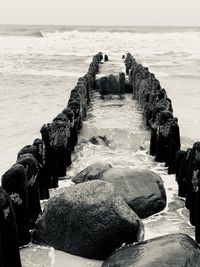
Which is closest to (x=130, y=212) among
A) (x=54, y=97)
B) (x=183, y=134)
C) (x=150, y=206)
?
(x=150, y=206)

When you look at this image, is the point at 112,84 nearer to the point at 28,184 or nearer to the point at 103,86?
the point at 103,86

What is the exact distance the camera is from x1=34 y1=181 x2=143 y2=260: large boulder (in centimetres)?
428

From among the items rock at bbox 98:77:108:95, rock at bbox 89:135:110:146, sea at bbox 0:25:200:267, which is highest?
rock at bbox 98:77:108:95

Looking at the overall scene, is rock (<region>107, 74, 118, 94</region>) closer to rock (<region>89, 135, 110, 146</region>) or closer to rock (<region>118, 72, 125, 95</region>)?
rock (<region>118, 72, 125, 95</region>)

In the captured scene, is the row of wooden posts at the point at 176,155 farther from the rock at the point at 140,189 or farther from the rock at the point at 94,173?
the rock at the point at 94,173

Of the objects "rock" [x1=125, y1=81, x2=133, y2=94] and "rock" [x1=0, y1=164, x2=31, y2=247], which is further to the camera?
"rock" [x1=125, y1=81, x2=133, y2=94]

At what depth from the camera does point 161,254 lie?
3.63m

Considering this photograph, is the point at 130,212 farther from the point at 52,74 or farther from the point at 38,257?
the point at 52,74

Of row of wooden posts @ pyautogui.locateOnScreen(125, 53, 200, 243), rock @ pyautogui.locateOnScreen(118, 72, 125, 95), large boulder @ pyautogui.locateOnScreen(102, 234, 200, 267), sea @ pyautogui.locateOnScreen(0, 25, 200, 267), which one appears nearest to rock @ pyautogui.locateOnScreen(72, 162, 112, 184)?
sea @ pyautogui.locateOnScreen(0, 25, 200, 267)

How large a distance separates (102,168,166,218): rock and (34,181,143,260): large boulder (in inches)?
23.3

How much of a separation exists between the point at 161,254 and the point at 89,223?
0.94 metres

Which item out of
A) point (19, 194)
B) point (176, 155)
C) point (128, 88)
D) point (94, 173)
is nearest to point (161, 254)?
point (19, 194)

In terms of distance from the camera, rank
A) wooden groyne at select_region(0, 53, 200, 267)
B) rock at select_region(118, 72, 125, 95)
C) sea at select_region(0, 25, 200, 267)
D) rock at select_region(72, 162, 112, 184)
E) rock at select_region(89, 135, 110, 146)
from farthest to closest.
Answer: rock at select_region(118, 72, 125, 95)
rock at select_region(89, 135, 110, 146)
rock at select_region(72, 162, 112, 184)
sea at select_region(0, 25, 200, 267)
wooden groyne at select_region(0, 53, 200, 267)

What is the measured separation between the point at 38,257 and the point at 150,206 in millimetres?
1609
